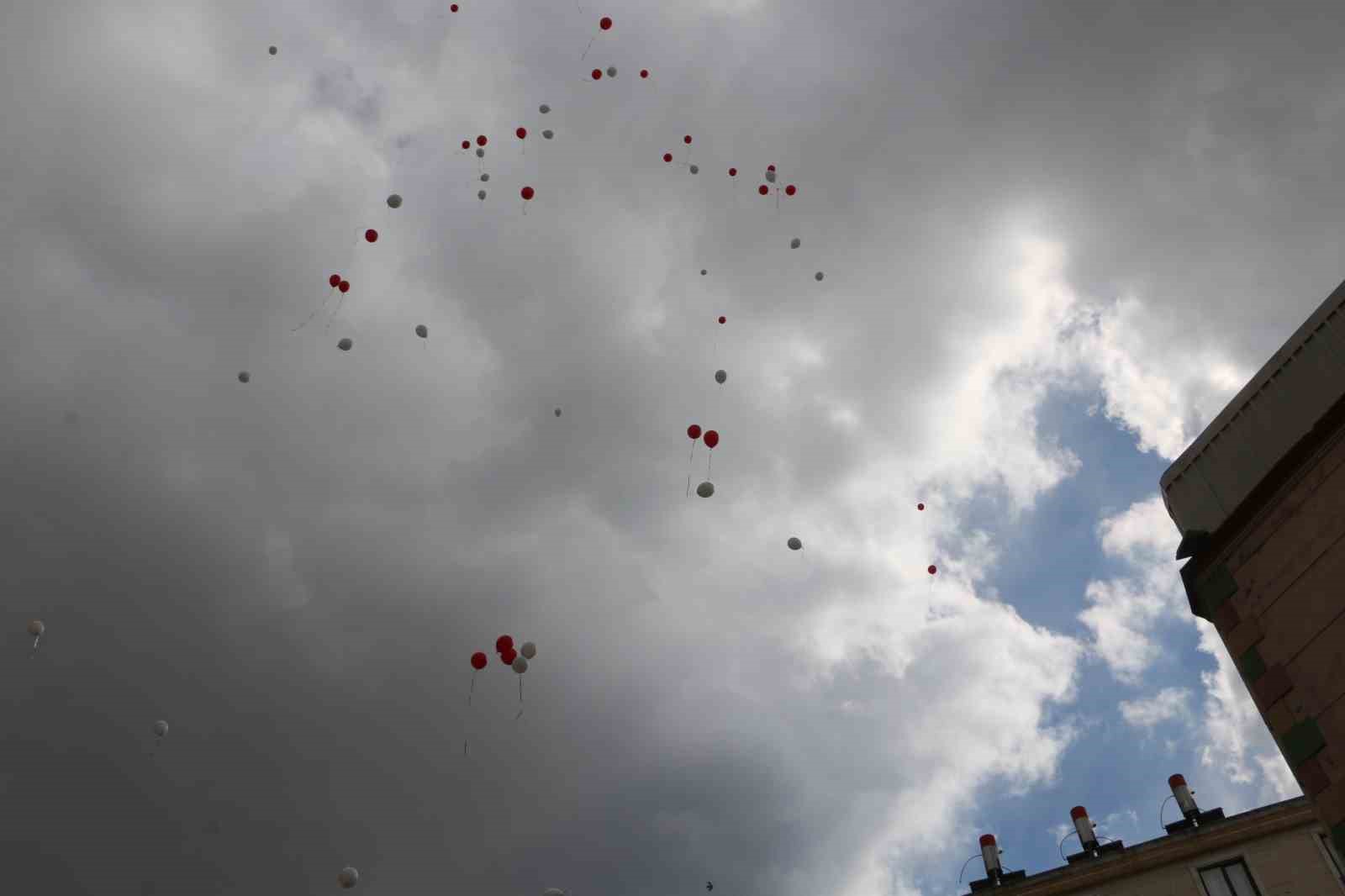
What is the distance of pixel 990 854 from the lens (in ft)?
78.6

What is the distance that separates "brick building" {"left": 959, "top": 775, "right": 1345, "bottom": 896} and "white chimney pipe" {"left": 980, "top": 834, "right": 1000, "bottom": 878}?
0.75 m

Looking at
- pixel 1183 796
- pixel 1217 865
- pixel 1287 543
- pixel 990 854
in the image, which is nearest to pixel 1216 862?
pixel 1217 865

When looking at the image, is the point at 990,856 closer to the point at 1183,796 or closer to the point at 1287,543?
the point at 1183,796

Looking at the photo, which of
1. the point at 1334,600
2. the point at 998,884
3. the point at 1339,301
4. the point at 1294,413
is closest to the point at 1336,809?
the point at 1334,600

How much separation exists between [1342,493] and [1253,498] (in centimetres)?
89

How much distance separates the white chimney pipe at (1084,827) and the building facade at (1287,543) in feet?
53.7

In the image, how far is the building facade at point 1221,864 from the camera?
800 inches

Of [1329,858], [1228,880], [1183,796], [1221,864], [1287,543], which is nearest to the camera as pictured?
[1287,543]

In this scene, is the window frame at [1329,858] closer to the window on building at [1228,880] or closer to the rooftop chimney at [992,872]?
the window on building at [1228,880]

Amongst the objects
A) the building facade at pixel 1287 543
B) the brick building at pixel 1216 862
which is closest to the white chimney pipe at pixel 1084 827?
the brick building at pixel 1216 862

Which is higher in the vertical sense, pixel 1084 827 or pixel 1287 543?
pixel 1084 827

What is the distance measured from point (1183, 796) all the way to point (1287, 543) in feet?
58.2

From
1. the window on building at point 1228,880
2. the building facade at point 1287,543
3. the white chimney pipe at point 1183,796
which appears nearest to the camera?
the building facade at point 1287,543

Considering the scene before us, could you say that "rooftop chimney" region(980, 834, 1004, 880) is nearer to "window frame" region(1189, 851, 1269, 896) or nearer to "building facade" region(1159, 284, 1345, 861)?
"window frame" region(1189, 851, 1269, 896)
